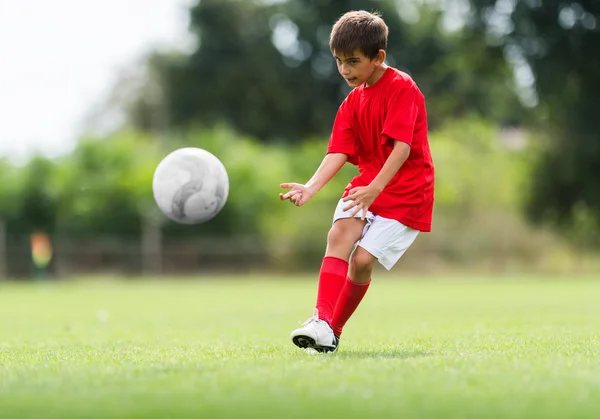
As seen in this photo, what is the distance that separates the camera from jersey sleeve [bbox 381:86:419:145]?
5.41 metres

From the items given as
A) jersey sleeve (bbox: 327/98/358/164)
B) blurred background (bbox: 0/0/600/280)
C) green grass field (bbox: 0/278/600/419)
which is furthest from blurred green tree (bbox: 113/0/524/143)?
jersey sleeve (bbox: 327/98/358/164)

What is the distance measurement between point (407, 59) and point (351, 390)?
4373cm

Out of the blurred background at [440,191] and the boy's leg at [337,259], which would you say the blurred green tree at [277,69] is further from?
the boy's leg at [337,259]

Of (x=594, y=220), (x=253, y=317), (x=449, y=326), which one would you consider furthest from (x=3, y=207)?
(x=449, y=326)

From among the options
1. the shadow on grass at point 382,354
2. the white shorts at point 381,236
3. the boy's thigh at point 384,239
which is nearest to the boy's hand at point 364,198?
the white shorts at point 381,236

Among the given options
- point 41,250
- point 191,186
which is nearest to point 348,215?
point 191,186

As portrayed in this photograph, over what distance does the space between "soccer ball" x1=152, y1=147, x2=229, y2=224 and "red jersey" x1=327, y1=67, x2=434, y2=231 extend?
1.36 m

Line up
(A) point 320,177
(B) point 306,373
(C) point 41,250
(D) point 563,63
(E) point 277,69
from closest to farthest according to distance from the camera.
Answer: (B) point 306,373, (A) point 320,177, (D) point 563,63, (C) point 41,250, (E) point 277,69

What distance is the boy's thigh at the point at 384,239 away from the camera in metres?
5.50

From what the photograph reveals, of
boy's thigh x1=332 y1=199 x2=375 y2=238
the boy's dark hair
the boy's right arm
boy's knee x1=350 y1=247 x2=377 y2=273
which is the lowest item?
boy's knee x1=350 y1=247 x2=377 y2=273

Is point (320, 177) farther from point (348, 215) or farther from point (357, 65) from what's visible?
point (357, 65)

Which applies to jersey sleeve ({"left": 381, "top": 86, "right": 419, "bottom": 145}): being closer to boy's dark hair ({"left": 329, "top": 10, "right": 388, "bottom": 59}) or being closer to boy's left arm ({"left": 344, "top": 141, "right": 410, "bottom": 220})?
boy's left arm ({"left": 344, "top": 141, "right": 410, "bottom": 220})

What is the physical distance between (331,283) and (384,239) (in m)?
0.41

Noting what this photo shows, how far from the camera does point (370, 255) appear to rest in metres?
5.54
